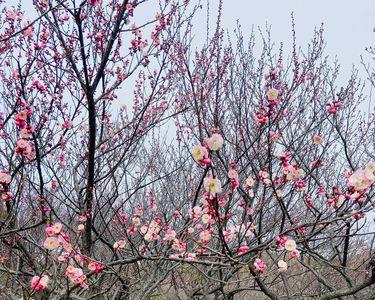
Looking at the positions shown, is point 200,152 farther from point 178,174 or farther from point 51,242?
point 178,174

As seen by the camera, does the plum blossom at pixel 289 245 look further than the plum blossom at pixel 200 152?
Yes

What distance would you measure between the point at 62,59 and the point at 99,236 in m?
1.82

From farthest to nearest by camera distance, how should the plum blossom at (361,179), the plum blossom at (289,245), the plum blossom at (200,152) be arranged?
the plum blossom at (289,245)
the plum blossom at (361,179)
the plum blossom at (200,152)

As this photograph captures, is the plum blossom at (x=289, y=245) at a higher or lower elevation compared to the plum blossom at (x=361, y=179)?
lower

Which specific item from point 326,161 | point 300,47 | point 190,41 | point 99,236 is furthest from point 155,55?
point 326,161

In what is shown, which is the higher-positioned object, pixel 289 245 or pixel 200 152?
pixel 200 152

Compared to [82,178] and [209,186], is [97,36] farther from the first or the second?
[209,186]

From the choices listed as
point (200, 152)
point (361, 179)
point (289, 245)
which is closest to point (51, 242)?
point (200, 152)

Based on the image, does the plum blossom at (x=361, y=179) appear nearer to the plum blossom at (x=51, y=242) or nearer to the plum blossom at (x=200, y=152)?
the plum blossom at (x=200, y=152)

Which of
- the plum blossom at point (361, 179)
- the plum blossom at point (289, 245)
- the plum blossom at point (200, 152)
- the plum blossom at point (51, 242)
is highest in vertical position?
the plum blossom at point (51, 242)

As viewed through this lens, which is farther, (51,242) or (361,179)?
(51,242)

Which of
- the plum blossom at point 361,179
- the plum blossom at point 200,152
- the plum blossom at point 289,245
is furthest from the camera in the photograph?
the plum blossom at point 289,245

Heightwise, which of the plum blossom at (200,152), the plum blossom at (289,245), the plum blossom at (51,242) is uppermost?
the plum blossom at (51,242)

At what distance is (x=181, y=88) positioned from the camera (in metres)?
5.87
